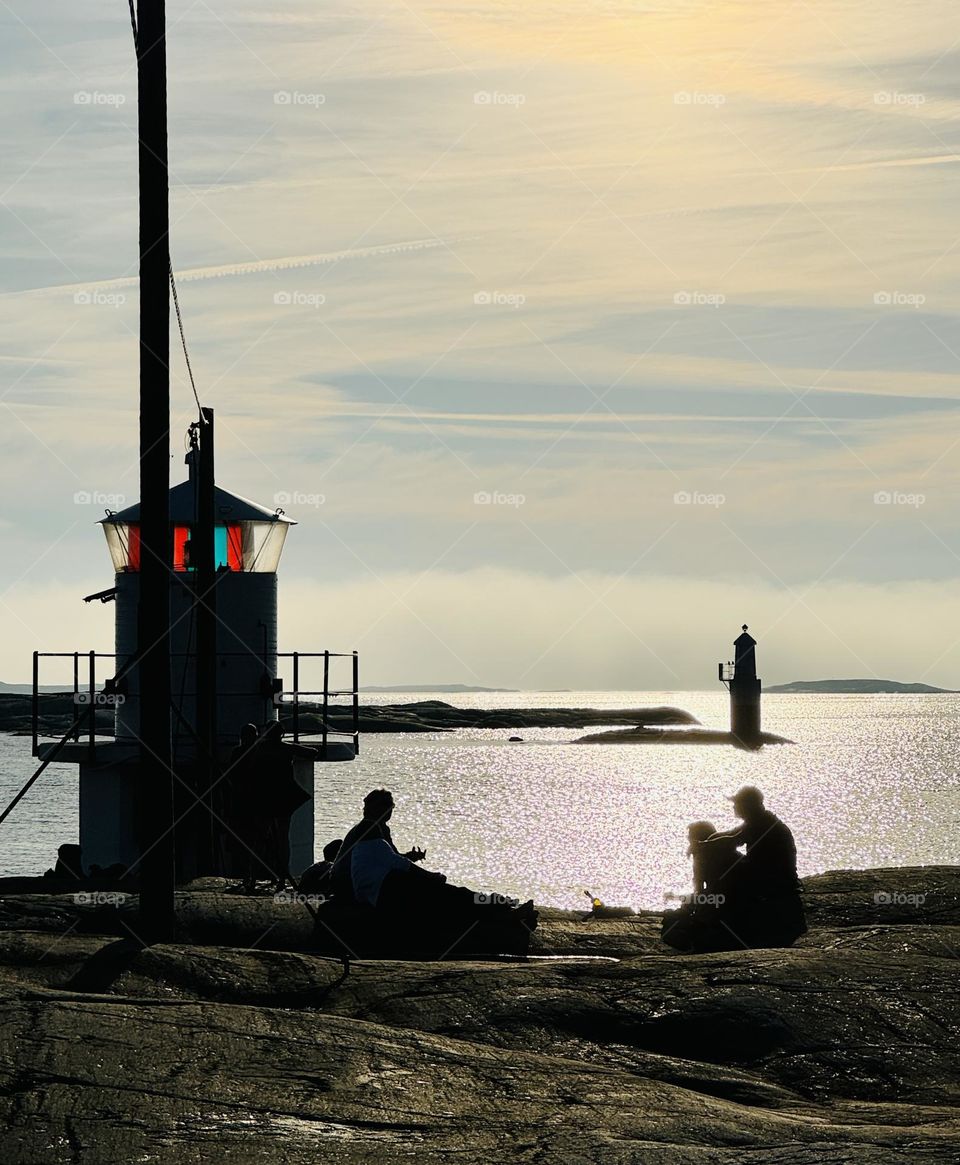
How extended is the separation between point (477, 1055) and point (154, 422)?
227 inches

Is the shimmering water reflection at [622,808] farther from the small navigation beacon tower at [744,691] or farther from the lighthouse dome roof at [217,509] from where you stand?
the lighthouse dome roof at [217,509]

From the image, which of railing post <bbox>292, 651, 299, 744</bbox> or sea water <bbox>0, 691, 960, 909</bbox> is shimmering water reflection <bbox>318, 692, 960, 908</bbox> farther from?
railing post <bbox>292, 651, 299, 744</bbox>

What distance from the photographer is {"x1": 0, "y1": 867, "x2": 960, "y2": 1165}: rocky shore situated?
252 inches

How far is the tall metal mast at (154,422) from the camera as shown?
11.3 meters

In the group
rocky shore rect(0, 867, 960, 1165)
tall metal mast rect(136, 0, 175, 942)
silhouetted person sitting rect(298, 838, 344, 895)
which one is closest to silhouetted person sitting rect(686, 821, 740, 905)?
rocky shore rect(0, 867, 960, 1165)

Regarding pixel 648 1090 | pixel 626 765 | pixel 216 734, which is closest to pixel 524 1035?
pixel 648 1090

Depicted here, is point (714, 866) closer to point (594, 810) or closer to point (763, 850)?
point (763, 850)

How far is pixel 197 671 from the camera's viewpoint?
68.9ft

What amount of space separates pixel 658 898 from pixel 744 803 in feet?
142

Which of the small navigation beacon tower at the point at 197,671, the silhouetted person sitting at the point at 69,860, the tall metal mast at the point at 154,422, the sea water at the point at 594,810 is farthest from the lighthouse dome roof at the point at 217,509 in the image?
the sea water at the point at 594,810

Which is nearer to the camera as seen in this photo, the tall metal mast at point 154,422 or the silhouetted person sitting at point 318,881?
the tall metal mast at point 154,422

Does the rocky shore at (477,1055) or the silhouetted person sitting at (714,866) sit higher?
the silhouetted person sitting at (714,866)

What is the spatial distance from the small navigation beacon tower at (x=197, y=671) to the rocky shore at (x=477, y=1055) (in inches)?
398

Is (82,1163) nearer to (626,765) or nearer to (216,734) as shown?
(216,734)
